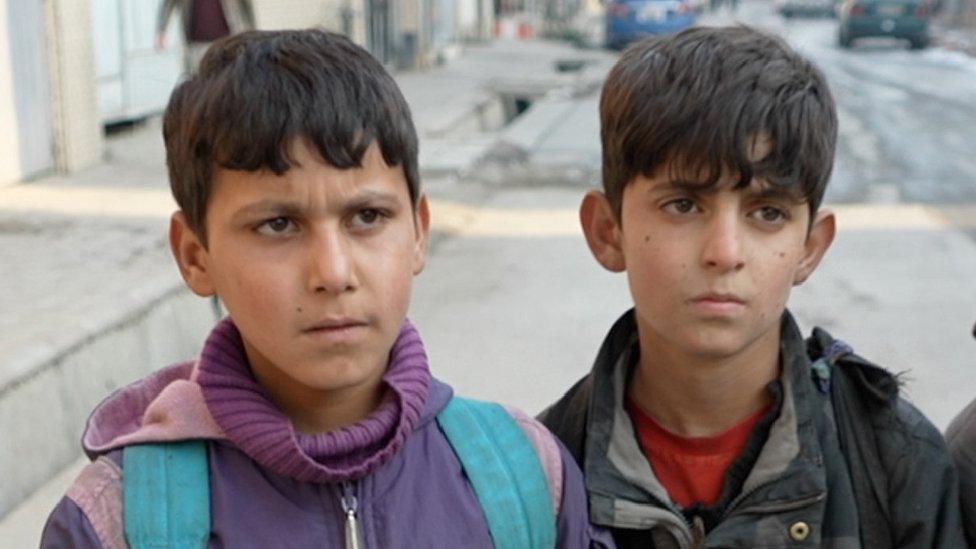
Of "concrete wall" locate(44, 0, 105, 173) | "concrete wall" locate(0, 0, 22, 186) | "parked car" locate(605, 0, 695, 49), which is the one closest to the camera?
"concrete wall" locate(0, 0, 22, 186)

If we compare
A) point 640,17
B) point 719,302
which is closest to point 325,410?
point 719,302

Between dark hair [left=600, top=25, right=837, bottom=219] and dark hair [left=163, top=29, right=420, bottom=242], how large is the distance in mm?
393

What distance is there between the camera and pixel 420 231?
1.98m

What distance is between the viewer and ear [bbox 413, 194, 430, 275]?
193 cm

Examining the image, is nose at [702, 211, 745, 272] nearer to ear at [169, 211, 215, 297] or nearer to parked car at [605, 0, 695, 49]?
ear at [169, 211, 215, 297]

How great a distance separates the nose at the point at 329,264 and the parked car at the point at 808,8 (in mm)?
43433

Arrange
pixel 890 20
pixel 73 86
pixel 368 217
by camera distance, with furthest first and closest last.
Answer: pixel 890 20 → pixel 73 86 → pixel 368 217

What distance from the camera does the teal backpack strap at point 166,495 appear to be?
1695mm

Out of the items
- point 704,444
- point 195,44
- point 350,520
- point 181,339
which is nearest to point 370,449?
point 350,520

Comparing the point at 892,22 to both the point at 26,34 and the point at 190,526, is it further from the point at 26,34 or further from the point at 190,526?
the point at 190,526

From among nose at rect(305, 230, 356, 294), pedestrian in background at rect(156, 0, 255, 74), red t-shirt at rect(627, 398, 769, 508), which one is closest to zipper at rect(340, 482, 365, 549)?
nose at rect(305, 230, 356, 294)

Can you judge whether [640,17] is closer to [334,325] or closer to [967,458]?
[967,458]

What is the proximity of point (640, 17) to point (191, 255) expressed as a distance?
23.1 meters

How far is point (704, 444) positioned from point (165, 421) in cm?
84
